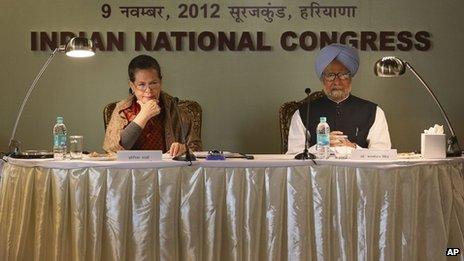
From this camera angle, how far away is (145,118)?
4.05m

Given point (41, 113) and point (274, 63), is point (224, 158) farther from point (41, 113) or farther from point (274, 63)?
point (41, 113)

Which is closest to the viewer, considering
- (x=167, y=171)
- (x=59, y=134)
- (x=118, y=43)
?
(x=167, y=171)

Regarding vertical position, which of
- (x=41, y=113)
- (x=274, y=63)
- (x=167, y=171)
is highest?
(x=274, y=63)

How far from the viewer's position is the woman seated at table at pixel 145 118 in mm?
4055

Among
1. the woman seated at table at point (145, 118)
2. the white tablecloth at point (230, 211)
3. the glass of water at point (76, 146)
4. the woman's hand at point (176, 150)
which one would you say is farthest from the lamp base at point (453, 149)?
the glass of water at point (76, 146)

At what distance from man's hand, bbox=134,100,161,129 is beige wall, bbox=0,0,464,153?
136cm

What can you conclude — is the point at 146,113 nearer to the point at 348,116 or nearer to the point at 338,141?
the point at 338,141

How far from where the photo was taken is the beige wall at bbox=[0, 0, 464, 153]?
5.38 meters

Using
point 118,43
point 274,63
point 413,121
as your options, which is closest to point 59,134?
point 118,43

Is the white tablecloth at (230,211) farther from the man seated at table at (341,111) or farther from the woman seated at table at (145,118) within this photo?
the man seated at table at (341,111)

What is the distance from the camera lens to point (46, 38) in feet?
17.6

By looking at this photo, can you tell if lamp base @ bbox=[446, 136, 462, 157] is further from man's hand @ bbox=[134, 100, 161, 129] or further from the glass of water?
the glass of water

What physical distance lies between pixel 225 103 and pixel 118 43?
1.10 meters

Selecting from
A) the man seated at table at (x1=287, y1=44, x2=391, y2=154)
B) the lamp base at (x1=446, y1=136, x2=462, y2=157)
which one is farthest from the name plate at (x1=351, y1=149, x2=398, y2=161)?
the man seated at table at (x1=287, y1=44, x2=391, y2=154)
